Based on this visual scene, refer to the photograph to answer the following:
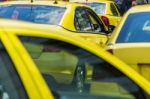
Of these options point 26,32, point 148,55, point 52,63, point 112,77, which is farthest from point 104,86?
point 148,55

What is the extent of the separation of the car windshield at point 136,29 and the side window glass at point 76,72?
319 cm

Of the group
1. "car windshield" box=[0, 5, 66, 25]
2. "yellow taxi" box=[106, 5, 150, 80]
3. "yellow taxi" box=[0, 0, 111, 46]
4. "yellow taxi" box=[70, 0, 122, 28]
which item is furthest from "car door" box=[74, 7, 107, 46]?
"yellow taxi" box=[70, 0, 122, 28]

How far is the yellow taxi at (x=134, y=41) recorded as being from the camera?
710cm

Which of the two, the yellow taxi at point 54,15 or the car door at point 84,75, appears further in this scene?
the yellow taxi at point 54,15

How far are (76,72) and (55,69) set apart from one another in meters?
0.28

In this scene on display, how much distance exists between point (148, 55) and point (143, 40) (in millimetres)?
419

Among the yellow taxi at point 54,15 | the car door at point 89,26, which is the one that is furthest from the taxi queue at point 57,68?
the car door at point 89,26

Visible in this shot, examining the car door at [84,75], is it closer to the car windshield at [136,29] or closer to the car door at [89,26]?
the car windshield at [136,29]

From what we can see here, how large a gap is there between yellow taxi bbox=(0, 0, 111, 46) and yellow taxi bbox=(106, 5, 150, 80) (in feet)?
7.27

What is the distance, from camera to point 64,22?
399 inches

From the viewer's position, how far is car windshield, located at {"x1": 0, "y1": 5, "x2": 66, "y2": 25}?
10215 millimetres

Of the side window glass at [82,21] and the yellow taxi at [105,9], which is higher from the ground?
the side window glass at [82,21]

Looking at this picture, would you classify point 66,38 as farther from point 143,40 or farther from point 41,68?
point 143,40

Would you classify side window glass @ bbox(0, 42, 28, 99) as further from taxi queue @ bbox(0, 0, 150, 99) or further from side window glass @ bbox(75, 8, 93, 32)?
side window glass @ bbox(75, 8, 93, 32)
